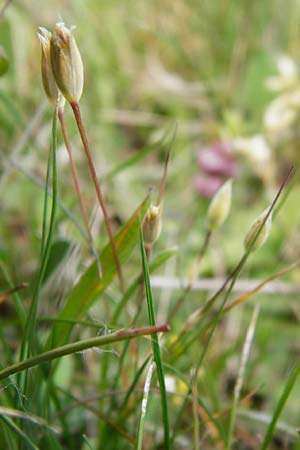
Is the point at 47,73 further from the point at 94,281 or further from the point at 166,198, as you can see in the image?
the point at 166,198

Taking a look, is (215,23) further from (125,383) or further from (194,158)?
(125,383)

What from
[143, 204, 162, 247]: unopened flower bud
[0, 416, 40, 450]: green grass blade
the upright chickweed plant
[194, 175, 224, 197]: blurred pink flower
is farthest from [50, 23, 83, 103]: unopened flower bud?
[194, 175, 224, 197]: blurred pink flower

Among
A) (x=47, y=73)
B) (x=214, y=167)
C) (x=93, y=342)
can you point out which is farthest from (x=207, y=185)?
(x=93, y=342)

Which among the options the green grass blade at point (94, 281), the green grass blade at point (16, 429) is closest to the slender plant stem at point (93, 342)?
the green grass blade at point (16, 429)

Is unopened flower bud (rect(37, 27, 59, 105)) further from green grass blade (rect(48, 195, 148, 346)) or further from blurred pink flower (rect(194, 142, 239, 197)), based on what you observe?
blurred pink flower (rect(194, 142, 239, 197))

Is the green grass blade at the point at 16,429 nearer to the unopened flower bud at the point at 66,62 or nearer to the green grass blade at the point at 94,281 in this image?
the green grass blade at the point at 94,281
